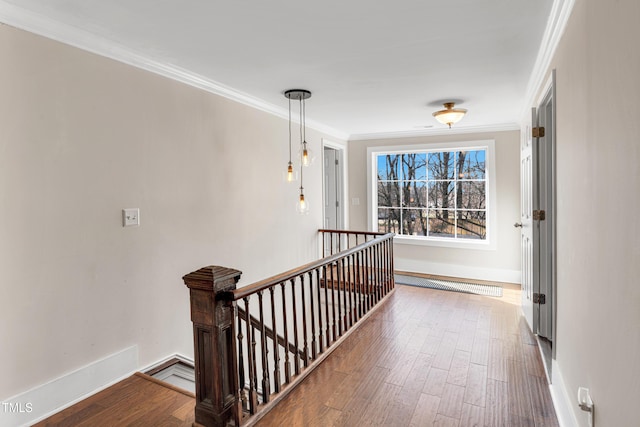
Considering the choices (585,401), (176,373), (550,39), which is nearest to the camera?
(585,401)

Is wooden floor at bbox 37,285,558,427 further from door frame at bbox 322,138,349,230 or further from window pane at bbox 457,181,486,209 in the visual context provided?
door frame at bbox 322,138,349,230

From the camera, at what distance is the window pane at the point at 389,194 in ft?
20.0

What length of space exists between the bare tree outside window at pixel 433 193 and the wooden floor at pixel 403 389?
2490 mm

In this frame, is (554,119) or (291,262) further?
(291,262)

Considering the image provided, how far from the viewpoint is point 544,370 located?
8.29ft

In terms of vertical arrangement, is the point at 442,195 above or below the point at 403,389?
above

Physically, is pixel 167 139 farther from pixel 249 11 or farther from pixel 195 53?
pixel 249 11

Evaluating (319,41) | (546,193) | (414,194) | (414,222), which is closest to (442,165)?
(414,194)

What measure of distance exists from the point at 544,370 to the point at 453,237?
3.31m

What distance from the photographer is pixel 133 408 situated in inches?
82.3

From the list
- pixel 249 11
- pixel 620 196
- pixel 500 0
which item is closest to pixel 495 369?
pixel 620 196

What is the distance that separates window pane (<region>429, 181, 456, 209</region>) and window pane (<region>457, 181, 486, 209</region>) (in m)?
0.12

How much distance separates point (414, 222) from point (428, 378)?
12.4ft

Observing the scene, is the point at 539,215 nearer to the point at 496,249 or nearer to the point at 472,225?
the point at 496,249
